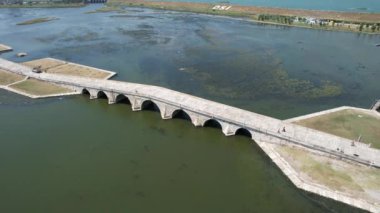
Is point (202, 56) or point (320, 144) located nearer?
point (320, 144)

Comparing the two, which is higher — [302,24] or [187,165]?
[302,24]

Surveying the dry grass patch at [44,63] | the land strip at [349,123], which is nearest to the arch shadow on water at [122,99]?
the dry grass patch at [44,63]

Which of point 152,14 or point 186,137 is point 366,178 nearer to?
point 186,137

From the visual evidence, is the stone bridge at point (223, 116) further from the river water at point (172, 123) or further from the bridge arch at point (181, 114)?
the river water at point (172, 123)

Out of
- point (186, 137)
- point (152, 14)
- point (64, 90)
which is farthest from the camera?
point (152, 14)

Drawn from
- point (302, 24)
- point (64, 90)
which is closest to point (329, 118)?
point (64, 90)
